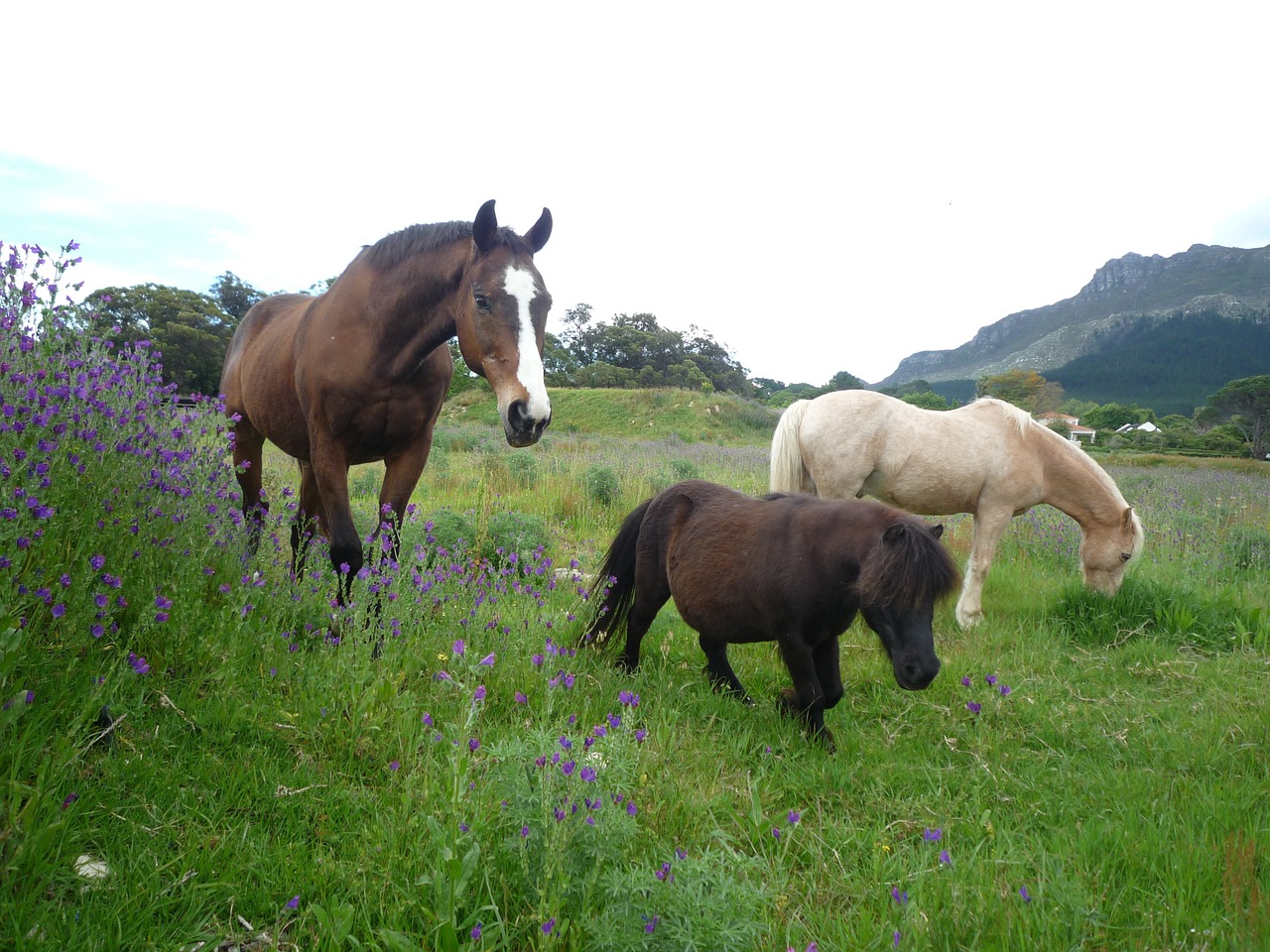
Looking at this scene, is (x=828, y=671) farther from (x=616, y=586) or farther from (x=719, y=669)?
(x=616, y=586)

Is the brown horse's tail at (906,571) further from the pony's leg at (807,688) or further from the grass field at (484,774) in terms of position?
the grass field at (484,774)

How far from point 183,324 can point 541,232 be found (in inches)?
1396

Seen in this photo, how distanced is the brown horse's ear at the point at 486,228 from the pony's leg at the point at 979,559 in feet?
15.6

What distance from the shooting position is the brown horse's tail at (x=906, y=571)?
8.77 ft

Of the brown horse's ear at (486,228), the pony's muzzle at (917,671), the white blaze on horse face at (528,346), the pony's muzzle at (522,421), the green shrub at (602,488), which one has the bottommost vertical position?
the green shrub at (602,488)

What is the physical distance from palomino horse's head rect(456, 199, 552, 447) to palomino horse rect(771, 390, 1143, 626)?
10.7 feet

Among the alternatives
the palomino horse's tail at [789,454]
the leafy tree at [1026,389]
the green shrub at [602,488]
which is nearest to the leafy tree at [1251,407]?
the leafy tree at [1026,389]

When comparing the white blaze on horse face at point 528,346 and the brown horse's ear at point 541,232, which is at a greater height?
the brown horse's ear at point 541,232

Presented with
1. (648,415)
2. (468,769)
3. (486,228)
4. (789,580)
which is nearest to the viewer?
(468,769)

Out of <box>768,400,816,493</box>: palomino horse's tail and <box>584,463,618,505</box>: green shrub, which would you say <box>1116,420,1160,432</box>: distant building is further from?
<box>768,400,816,493</box>: palomino horse's tail

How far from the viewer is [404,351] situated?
12.4ft

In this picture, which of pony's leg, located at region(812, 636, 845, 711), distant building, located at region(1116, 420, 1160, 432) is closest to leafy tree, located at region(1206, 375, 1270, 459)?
distant building, located at region(1116, 420, 1160, 432)

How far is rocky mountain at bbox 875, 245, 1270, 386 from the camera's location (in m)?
66.0

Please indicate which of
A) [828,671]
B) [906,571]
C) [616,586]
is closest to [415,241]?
[616,586]
